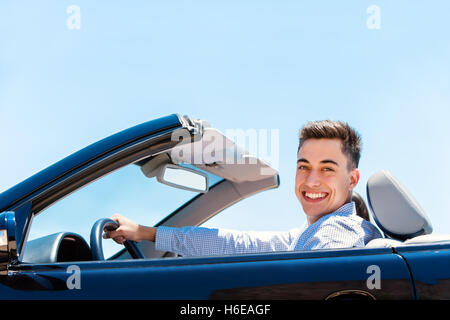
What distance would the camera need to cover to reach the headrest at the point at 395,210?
2.11 meters

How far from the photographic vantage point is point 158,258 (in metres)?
1.74

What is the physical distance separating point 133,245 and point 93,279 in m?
0.84

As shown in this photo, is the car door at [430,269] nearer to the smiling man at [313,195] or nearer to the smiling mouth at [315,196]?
the smiling man at [313,195]

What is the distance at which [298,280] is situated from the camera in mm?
1582

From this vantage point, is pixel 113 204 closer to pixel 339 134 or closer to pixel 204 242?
pixel 204 242

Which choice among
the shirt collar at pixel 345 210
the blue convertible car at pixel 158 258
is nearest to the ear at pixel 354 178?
the shirt collar at pixel 345 210

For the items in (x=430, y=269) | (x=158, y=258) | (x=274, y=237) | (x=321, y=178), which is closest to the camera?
(x=430, y=269)

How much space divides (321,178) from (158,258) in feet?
3.15

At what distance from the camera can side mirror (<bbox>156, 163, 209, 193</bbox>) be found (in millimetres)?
2645

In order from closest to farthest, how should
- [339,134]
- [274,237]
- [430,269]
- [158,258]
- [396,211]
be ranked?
1. [430,269]
2. [158,258]
3. [396,211]
4. [339,134]
5. [274,237]

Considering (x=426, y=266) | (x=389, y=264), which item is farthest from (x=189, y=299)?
(x=426, y=266)

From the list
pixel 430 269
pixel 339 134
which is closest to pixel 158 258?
pixel 430 269
